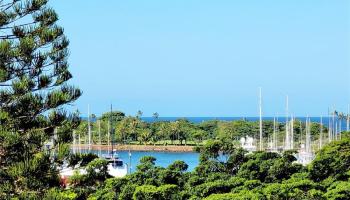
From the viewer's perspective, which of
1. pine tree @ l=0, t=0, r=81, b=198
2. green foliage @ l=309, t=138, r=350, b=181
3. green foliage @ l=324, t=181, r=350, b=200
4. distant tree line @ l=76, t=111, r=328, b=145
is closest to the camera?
pine tree @ l=0, t=0, r=81, b=198

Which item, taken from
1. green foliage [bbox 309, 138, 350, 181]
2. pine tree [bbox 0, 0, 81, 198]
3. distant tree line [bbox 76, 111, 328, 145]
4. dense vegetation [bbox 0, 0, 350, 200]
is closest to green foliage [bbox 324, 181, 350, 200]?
dense vegetation [bbox 0, 0, 350, 200]

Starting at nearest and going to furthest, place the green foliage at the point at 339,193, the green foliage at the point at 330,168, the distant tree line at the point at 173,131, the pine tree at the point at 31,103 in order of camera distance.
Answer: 1. the pine tree at the point at 31,103
2. the green foliage at the point at 339,193
3. the green foliage at the point at 330,168
4. the distant tree line at the point at 173,131

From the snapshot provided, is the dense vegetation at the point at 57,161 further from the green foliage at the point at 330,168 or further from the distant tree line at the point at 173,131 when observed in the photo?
the distant tree line at the point at 173,131

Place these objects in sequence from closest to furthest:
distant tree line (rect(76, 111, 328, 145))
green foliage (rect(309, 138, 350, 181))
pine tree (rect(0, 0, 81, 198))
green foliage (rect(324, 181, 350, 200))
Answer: pine tree (rect(0, 0, 81, 198)), green foliage (rect(324, 181, 350, 200)), green foliage (rect(309, 138, 350, 181)), distant tree line (rect(76, 111, 328, 145))

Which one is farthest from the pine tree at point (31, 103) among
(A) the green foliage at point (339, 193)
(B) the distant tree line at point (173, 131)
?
(B) the distant tree line at point (173, 131)

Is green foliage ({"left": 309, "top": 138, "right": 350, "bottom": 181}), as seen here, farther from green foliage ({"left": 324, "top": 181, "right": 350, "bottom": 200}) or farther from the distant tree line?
the distant tree line

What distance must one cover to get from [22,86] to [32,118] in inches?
22.0

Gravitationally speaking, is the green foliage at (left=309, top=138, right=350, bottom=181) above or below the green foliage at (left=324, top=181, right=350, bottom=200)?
above

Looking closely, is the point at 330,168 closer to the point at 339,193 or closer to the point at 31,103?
the point at 339,193

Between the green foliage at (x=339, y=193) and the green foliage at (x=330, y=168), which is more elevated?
the green foliage at (x=330, y=168)

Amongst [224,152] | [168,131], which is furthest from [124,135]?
[224,152]

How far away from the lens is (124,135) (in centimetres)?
6103

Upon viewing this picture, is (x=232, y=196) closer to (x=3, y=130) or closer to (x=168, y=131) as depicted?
(x=3, y=130)

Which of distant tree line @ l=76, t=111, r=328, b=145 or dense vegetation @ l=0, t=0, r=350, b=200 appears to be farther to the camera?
distant tree line @ l=76, t=111, r=328, b=145
